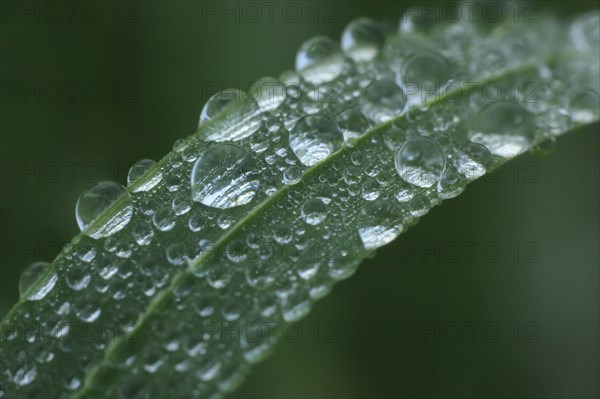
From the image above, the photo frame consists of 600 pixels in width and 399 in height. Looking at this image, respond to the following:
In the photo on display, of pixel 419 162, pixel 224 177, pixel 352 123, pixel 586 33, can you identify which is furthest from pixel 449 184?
pixel 586 33

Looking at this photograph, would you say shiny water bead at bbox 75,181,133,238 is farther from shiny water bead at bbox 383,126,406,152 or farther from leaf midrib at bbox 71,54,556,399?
shiny water bead at bbox 383,126,406,152

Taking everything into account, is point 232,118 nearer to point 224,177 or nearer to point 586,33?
point 224,177

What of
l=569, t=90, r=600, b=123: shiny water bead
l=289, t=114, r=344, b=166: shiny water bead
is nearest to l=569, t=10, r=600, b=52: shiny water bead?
l=569, t=90, r=600, b=123: shiny water bead

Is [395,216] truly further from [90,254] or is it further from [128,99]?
[128,99]

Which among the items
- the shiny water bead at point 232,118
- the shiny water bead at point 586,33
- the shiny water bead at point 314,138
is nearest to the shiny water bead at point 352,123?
the shiny water bead at point 314,138

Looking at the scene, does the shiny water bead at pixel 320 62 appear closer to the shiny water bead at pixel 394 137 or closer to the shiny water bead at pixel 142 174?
the shiny water bead at pixel 394 137

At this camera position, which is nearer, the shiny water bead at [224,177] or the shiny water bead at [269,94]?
the shiny water bead at [224,177]

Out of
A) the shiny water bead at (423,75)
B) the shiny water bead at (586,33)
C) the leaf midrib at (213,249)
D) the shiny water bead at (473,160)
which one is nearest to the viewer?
the leaf midrib at (213,249)
